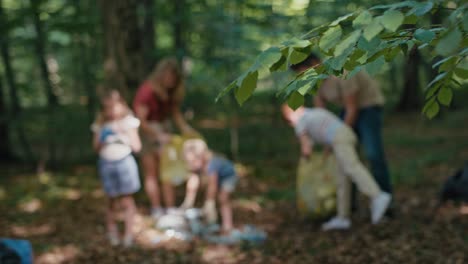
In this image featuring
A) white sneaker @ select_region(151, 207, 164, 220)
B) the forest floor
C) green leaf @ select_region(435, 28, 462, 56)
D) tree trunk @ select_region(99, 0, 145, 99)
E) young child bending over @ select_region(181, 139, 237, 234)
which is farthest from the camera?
tree trunk @ select_region(99, 0, 145, 99)

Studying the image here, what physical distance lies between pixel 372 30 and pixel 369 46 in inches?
4.5

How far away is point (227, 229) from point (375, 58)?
4143 millimetres

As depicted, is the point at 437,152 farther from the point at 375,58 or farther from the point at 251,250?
the point at 375,58

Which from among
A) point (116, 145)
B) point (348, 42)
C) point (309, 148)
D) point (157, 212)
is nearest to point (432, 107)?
point (348, 42)

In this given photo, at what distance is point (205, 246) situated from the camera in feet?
17.7

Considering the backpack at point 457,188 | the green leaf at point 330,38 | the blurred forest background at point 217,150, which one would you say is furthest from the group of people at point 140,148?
the green leaf at point 330,38

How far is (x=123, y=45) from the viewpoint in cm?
757

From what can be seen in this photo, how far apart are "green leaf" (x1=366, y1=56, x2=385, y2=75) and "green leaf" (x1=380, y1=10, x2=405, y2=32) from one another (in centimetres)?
24

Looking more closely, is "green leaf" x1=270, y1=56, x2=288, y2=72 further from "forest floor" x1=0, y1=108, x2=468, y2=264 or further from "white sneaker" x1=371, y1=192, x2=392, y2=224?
"white sneaker" x1=371, y1=192, x2=392, y2=224

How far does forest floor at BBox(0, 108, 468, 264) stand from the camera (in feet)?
16.1

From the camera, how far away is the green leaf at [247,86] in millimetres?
1721

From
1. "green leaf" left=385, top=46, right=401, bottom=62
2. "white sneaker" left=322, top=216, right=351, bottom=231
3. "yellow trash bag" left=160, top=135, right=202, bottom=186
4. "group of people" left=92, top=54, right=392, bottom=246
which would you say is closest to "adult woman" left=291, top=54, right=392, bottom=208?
"group of people" left=92, top=54, right=392, bottom=246

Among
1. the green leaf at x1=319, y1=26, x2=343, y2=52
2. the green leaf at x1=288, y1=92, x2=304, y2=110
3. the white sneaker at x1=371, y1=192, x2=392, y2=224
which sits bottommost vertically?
the white sneaker at x1=371, y1=192, x2=392, y2=224

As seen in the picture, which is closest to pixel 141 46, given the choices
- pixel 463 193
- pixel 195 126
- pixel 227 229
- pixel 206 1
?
pixel 206 1
